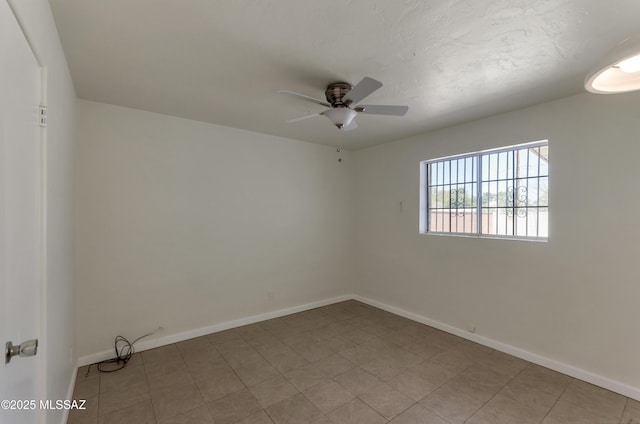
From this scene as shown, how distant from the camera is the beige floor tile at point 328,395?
2158mm

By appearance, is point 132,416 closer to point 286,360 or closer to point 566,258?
point 286,360

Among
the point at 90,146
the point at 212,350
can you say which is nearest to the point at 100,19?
the point at 90,146

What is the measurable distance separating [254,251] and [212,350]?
4.12 ft

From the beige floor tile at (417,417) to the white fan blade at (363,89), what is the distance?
91.0 inches

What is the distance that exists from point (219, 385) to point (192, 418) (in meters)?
0.39

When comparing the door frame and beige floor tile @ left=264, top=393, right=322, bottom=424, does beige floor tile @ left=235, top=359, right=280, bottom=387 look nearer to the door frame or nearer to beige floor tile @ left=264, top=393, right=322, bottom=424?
beige floor tile @ left=264, top=393, right=322, bottom=424

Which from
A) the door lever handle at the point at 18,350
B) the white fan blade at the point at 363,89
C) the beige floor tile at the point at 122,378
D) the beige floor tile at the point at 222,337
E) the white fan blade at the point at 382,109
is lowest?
the beige floor tile at the point at 222,337

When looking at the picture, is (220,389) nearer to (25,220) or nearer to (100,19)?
(25,220)

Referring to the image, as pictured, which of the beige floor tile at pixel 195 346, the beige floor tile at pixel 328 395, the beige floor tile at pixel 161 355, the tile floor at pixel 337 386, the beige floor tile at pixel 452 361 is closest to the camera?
the tile floor at pixel 337 386

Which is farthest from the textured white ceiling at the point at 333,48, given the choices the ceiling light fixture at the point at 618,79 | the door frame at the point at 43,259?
the ceiling light fixture at the point at 618,79

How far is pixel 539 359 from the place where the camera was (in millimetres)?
2725

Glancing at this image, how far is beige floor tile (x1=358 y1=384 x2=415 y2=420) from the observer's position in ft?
6.88

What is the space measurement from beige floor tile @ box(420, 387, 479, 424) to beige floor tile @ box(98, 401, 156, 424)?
6.64 feet

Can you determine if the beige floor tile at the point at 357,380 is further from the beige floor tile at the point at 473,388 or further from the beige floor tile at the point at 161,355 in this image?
the beige floor tile at the point at 161,355
